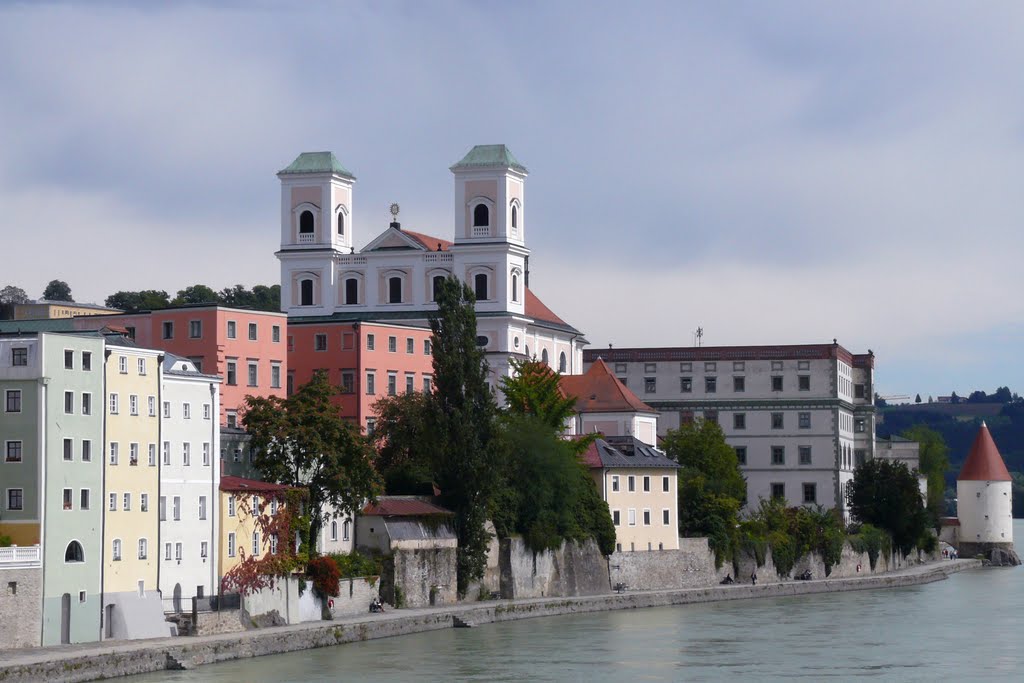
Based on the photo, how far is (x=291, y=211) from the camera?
103 meters

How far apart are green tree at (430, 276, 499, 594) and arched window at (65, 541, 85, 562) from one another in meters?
18.9

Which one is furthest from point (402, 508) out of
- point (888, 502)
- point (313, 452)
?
point (888, 502)

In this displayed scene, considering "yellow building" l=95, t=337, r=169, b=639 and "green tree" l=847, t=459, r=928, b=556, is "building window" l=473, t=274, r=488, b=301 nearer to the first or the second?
"green tree" l=847, t=459, r=928, b=556

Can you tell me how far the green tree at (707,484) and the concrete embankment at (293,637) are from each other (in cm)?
357

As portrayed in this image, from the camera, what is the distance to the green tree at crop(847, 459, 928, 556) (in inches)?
4195

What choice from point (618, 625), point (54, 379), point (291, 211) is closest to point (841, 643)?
point (618, 625)

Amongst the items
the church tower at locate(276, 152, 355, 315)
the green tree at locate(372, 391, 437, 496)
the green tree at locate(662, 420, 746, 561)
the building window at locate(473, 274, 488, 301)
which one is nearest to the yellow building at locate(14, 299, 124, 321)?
the church tower at locate(276, 152, 355, 315)

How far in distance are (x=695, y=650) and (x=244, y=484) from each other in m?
14.6

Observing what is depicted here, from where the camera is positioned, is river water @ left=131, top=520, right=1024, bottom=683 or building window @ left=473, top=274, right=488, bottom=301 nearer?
river water @ left=131, top=520, right=1024, bottom=683

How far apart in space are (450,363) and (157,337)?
1334cm

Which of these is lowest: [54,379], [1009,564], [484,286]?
[1009,564]

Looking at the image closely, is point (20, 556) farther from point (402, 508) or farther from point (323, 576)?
point (402, 508)

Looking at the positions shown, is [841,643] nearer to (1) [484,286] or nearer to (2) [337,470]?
(2) [337,470]

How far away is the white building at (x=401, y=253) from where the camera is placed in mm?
99875
